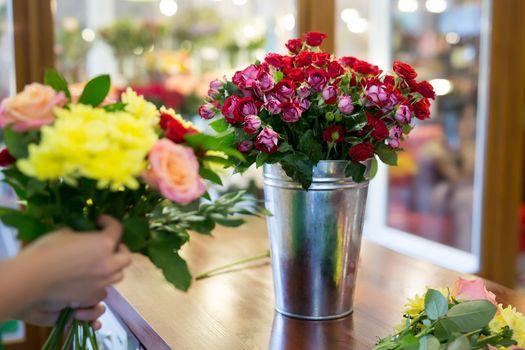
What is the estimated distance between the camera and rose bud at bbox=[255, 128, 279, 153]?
1077 millimetres

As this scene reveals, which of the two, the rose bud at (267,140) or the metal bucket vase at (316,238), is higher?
the rose bud at (267,140)

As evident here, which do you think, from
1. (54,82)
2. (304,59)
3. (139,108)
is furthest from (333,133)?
(54,82)

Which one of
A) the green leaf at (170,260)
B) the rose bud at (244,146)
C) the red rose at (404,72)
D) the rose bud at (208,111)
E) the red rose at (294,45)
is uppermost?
the red rose at (294,45)

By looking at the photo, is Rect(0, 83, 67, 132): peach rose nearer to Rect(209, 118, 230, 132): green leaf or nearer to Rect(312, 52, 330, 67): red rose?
Rect(209, 118, 230, 132): green leaf

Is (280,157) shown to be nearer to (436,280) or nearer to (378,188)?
(436,280)

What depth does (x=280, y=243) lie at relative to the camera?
1.21m

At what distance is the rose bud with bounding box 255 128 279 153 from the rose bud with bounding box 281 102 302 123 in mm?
35

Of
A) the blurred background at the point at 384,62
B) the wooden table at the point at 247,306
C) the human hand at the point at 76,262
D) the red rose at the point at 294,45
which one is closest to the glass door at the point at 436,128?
the blurred background at the point at 384,62

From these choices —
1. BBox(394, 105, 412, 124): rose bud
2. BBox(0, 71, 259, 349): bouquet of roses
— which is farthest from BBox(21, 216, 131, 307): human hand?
BBox(394, 105, 412, 124): rose bud

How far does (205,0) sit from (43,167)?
2228mm

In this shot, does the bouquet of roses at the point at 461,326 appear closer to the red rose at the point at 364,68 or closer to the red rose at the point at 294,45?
the red rose at the point at 364,68

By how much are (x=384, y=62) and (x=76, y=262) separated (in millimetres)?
2949

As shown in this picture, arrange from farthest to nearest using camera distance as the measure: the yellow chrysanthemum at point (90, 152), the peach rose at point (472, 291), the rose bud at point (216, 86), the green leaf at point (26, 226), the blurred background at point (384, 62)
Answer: the blurred background at point (384, 62) < the rose bud at point (216, 86) < the peach rose at point (472, 291) < the green leaf at point (26, 226) < the yellow chrysanthemum at point (90, 152)

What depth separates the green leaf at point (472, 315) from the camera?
87 centimetres
